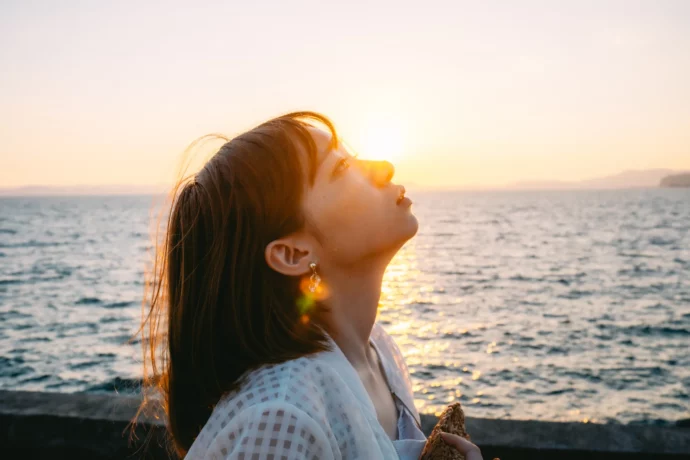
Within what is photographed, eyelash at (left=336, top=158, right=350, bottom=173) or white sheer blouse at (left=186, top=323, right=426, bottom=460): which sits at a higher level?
eyelash at (left=336, top=158, right=350, bottom=173)

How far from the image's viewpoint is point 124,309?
2117 cm

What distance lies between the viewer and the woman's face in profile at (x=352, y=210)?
6.32 feet

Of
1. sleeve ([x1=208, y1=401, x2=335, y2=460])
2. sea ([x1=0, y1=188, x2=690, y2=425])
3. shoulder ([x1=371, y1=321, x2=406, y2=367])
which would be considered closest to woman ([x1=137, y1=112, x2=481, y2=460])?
sleeve ([x1=208, y1=401, x2=335, y2=460])

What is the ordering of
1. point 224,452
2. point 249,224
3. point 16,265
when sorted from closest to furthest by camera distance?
1. point 224,452
2. point 249,224
3. point 16,265

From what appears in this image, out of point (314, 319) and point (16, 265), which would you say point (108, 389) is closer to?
point (314, 319)

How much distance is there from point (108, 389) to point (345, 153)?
11.4 m

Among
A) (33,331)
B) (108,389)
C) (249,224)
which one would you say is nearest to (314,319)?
(249,224)

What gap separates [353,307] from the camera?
80.1 inches

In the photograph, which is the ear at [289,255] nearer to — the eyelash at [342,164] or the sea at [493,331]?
the eyelash at [342,164]

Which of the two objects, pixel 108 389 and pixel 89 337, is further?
pixel 89 337

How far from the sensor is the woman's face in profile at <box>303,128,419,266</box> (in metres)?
1.93

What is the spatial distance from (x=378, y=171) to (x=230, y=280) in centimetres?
67

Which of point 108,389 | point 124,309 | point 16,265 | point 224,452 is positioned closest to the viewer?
point 224,452

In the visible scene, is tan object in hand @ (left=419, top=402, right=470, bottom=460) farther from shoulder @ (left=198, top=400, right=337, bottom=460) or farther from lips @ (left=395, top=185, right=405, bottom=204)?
lips @ (left=395, top=185, right=405, bottom=204)
